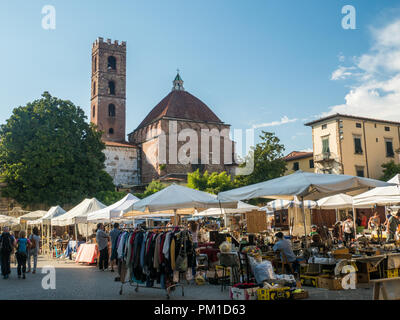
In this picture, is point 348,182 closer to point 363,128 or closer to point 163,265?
point 163,265

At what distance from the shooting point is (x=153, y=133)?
54281mm

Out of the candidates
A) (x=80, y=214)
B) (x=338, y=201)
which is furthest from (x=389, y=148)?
(x=80, y=214)

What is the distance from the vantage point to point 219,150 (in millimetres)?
55844

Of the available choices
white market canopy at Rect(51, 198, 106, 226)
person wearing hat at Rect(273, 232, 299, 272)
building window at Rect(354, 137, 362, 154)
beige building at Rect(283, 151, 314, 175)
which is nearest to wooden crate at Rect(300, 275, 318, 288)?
person wearing hat at Rect(273, 232, 299, 272)

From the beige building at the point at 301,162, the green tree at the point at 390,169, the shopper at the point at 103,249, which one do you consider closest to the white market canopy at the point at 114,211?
the shopper at the point at 103,249

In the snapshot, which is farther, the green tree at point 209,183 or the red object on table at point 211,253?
the green tree at point 209,183

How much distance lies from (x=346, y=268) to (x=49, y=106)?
32799 mm

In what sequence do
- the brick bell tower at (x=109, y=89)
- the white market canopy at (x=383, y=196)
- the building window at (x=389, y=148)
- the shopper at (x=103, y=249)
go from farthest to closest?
1. the brick bell tower at (x=109, y=89)
2. the building window at (x=389, y=148)
3. the shopper at (x=103, y=249)
4. the white market canopy at (x=383, y=196)

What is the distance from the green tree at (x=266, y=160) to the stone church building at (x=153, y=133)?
12474 mm

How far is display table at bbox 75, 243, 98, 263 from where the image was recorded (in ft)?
55.8

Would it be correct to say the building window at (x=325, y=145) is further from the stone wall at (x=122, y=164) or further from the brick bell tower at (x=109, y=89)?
the brick bell tower at (x=109, y=89)

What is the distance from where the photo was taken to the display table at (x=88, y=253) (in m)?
17.0

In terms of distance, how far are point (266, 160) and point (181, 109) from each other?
21452mm

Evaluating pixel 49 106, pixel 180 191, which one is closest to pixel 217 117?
pixel 49 106
